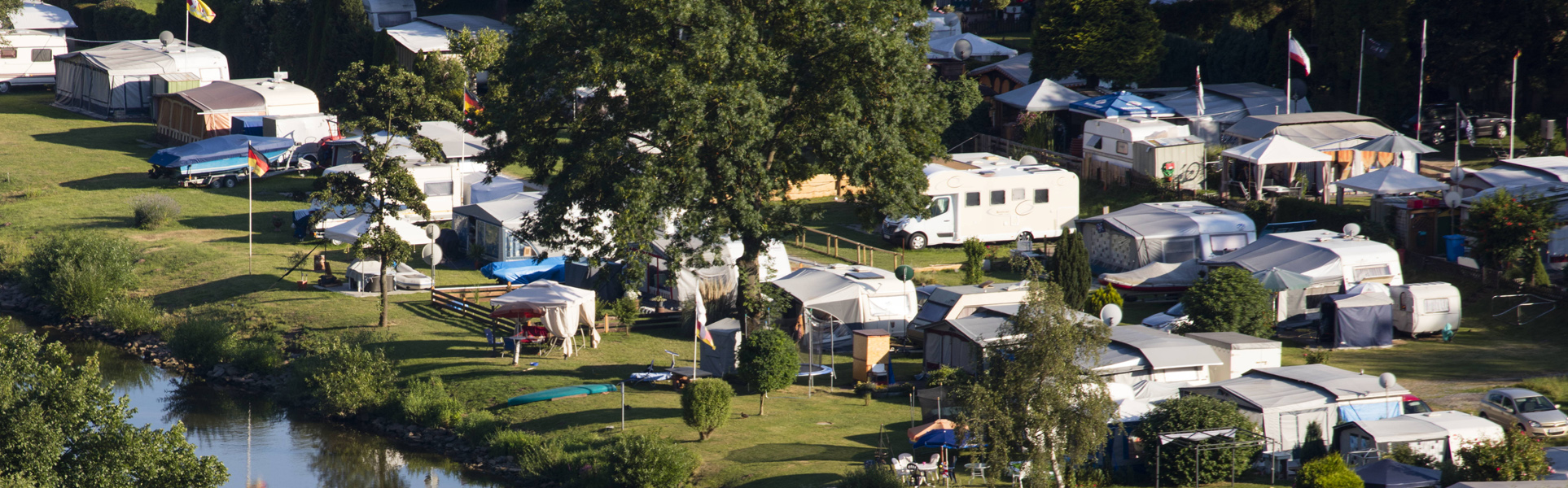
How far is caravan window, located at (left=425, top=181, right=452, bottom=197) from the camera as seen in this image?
44.4 meters

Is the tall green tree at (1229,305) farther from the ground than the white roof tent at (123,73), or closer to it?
closer to it

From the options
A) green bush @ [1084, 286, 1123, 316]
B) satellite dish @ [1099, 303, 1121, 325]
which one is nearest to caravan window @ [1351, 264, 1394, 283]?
green bush @ [1084, 286, 1123, 316]

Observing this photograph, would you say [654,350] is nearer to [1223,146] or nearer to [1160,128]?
[1160,128]

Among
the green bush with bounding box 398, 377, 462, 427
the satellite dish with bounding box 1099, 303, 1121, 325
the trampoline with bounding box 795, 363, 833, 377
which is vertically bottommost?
the green bush with bounding box 398, 377, 462, 427

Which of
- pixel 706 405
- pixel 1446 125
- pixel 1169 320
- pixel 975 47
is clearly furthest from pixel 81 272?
pixel 1446 125

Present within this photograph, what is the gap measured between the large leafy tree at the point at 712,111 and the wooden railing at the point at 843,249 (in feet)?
32.2

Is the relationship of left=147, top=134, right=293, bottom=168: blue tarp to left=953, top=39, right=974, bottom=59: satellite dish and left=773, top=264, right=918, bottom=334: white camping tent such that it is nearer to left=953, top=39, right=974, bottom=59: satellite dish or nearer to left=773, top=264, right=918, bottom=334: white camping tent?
left=773, top=264, right=918, bottom=334: white camping tent

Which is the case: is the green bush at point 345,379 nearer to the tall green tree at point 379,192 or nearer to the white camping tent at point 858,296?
the tall green tree at point 379,192

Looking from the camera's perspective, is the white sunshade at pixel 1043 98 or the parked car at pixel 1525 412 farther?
the white sunshade at pixel 1043 98

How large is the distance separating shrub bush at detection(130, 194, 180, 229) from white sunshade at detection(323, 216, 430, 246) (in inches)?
281

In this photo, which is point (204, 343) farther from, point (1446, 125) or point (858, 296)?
point (1446, 125)

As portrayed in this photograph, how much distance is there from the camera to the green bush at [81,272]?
3572 centimetres

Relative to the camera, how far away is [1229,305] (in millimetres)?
28969

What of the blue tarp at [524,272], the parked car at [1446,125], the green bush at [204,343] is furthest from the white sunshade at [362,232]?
the parked car at [1446,125]
